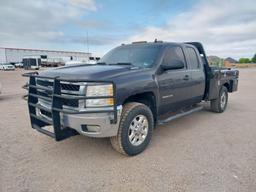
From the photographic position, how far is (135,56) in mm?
4586

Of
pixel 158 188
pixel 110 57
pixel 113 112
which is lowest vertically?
pixel 158 188

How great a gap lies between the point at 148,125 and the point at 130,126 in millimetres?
471

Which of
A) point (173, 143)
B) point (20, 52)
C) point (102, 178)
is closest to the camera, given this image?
point (102, 178)

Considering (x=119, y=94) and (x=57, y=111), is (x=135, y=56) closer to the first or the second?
(x=119, y=94)

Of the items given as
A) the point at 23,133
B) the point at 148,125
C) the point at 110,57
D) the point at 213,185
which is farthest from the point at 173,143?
the point at 23,133

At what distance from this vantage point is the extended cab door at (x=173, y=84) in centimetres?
420

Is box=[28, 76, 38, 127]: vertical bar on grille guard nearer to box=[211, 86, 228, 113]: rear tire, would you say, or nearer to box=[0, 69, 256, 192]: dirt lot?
box=[0, 69, 256, 192]: dirt lot

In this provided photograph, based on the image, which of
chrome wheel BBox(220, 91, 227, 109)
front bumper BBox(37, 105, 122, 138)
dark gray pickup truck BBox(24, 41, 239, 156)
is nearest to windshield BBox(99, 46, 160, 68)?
dark gray pickup truck BBox(24, 41, 239, 156)

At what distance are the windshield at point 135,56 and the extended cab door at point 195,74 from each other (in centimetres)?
119

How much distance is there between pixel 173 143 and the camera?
4.25 meters

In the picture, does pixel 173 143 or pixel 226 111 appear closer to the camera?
pixel 173 143

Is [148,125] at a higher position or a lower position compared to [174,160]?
higher

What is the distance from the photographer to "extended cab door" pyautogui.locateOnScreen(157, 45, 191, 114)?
4195mm

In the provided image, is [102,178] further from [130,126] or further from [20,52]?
[20,52]
